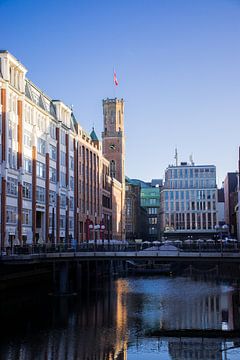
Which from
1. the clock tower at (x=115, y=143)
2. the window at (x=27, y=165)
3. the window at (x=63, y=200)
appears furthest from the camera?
the clock tower at (x=115, y=143)

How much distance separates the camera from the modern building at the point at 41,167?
7425 centimetres

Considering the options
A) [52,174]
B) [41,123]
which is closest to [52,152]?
[52,174]

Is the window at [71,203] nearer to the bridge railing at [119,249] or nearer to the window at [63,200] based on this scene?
the window at [63,200]

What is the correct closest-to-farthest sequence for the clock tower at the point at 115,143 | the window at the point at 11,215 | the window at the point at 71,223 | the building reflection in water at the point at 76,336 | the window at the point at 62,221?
the building reflection in water at the point at 76,336
the window at the point at 11,215
the window at the point at 62,221
the window at the point at 71,223
the clock tower at the point at 115,143

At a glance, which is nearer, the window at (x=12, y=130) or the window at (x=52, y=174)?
the window at (x=12, y=130)

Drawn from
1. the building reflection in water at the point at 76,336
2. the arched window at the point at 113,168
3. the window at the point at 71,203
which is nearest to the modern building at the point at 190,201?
the arched window at the point at 113,168

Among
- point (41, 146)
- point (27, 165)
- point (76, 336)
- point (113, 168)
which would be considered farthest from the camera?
point (113, 168)

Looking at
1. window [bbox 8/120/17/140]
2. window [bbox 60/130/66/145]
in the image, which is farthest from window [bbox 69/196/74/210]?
window [bbox 8/120/17/140]

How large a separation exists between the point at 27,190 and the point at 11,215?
22.4 feet

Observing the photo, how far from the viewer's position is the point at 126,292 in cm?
8381

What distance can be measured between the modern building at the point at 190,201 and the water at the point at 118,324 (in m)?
111

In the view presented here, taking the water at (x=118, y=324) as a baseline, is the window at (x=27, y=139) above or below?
above

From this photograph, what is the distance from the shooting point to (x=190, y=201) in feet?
644

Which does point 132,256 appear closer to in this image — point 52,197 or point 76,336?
point 76,336
